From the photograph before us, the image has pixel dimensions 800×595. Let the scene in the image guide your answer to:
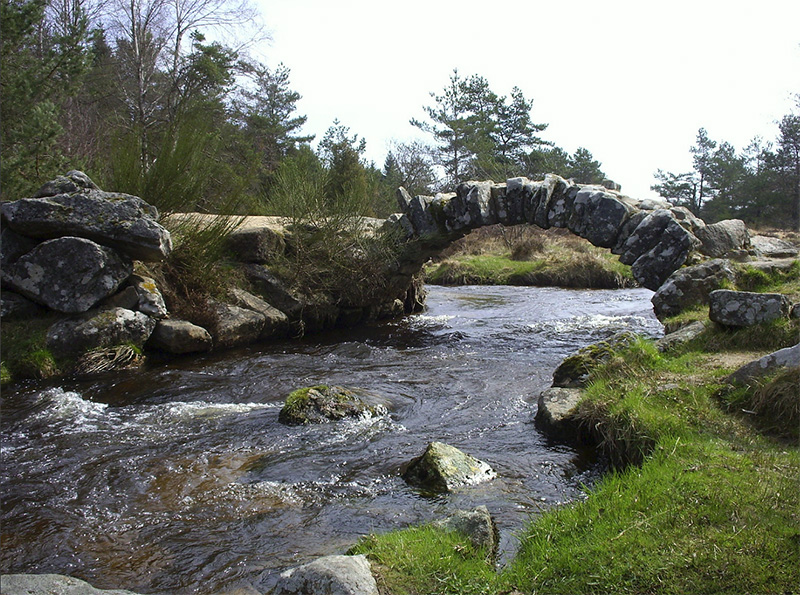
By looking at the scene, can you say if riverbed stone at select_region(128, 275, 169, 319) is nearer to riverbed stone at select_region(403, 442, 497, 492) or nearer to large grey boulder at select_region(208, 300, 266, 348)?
large grey boulder at select_region(208, 300, 266, 348)

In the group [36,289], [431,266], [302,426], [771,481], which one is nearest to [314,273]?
[36,289]

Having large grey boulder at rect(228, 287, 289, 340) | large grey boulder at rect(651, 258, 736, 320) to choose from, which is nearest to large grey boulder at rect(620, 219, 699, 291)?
large grey boulder at rect(651, 258, 736, 320)

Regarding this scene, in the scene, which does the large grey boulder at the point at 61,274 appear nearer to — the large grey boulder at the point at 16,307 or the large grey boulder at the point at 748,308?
the large grey boulder at the point at 16,307

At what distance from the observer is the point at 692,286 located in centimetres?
891

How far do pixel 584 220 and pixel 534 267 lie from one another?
12.0m

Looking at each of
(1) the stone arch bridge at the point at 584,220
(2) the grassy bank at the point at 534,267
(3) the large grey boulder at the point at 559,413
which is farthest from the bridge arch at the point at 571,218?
(2) the grassy bank at the point at 534,267

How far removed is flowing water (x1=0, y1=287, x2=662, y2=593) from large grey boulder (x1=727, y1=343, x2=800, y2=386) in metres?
1.41

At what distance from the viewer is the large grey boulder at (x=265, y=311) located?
11.3 meters

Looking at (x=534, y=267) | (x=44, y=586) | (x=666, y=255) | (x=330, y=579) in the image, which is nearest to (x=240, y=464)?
(x=44, y=586)

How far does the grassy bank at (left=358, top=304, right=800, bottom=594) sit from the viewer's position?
2918 millimetres

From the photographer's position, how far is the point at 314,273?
12.6m

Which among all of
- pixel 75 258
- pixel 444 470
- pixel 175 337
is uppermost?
pixel 75 258

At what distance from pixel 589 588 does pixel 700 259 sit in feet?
28.1

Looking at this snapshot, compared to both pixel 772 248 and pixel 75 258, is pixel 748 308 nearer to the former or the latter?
pixel 772 248
